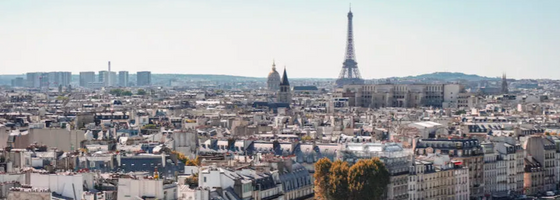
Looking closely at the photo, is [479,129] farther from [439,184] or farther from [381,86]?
[381,86]

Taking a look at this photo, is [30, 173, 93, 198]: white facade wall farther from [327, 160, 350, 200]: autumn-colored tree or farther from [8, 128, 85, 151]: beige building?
[8, 128, 85, 151]: beige building

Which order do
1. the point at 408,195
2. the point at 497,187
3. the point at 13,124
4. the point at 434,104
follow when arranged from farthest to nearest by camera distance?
1. the point at 434,104
2. the point at 13,124
3. the point at 497,187
4. the point at 408,195

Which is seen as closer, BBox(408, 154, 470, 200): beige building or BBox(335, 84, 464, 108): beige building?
BBox(408, 154, 470, 200): beige building

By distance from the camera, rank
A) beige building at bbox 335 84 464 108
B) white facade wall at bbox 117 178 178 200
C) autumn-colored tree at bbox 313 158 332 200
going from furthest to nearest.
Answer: beige building at bbox 335 84 464 108
autumn-colored tree at bbox 313 158 332 200
white facade wall at bbox 117 178 178 200

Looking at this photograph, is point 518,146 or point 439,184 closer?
point 439,184

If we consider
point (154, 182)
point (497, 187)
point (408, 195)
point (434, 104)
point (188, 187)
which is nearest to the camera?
point (154, 182)

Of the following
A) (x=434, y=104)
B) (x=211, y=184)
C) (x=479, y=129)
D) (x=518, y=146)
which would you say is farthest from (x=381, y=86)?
(x=211, y=184)

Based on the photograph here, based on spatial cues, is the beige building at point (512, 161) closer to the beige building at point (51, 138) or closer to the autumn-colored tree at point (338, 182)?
the autumn-colored tree at point (338, 182)

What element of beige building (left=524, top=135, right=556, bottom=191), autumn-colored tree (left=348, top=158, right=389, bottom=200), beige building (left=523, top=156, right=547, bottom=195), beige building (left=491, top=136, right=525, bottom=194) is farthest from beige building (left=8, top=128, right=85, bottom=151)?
beige building (left=524, top=135, right=556, bottom=191)

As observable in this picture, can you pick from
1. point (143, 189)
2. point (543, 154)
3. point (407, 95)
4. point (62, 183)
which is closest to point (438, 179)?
point (543, 154)
